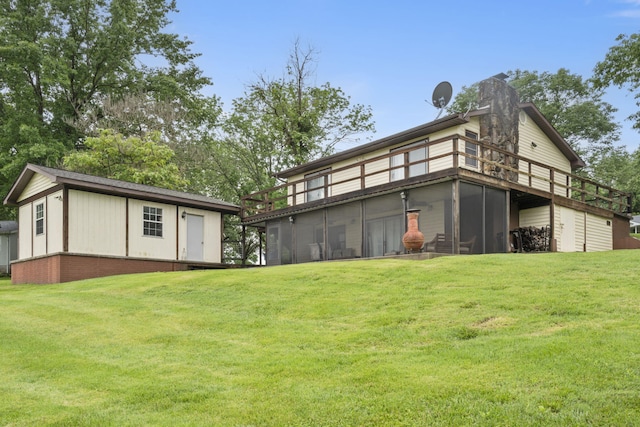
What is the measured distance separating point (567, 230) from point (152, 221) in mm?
15391

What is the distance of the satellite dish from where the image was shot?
76.3ft

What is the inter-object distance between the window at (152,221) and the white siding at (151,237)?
124 millimetres

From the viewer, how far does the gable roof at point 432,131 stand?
62.8ft

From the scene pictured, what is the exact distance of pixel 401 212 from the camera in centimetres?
1831

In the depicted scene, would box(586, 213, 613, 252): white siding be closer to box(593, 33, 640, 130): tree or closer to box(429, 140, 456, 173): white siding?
box(429, 140, 456, 173): white siding

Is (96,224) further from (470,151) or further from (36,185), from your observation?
(470,151)

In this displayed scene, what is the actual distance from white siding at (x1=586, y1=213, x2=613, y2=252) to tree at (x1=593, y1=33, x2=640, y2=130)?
372 inches

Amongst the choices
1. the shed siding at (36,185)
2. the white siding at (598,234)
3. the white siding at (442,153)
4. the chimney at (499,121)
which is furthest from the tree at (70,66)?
the white siding at (598,234)

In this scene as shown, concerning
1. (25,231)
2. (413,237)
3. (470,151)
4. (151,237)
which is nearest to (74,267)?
(151,237)

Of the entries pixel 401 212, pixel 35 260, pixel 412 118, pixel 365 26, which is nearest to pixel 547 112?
pixel 412 118

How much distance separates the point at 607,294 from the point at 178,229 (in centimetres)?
1776

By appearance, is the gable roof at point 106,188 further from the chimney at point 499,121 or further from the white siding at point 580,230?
the white siding at point 580,230

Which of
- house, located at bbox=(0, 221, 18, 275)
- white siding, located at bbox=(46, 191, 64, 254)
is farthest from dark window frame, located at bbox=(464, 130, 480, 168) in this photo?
house, located at bbox=(0, 221, 18, 275)

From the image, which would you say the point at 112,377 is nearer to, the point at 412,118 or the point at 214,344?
the point at 214,344
